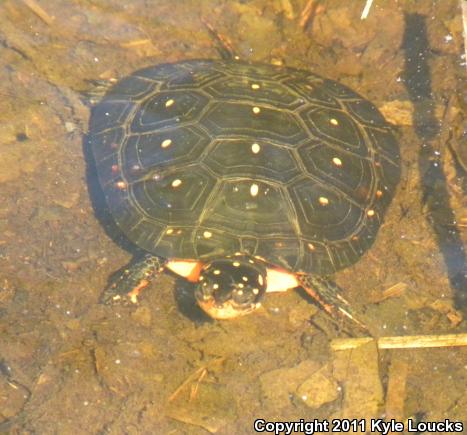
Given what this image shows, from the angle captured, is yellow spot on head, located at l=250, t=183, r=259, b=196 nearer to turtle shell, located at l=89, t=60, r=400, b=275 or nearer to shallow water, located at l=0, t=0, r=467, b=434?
turtle shell, located at l=89, t=60, r=400, b=275

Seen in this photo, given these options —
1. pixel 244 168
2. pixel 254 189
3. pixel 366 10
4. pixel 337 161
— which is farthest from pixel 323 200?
pixel 366 10

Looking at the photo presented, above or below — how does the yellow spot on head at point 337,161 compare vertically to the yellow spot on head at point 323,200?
above

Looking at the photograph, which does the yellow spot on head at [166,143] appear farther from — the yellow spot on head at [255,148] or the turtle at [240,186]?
the yellow spot on head at [255,148]

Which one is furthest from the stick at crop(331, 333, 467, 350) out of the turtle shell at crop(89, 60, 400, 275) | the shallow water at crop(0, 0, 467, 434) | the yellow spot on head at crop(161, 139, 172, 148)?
the yellow spot on head at crop(161, 139, 172, 148)

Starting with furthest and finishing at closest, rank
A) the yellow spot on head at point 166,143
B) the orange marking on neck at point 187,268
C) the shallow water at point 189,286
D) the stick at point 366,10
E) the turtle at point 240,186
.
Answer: the stick at point 366,10 → the yellow spot on head at point 166,143 → the orange marking on neck at point 187,268 → the turtle at point 240,186 → the shallow water at point 189,286

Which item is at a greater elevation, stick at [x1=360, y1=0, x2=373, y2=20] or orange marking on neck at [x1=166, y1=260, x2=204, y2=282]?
stick at [x1=360, y1=0, x2=373, y2=20]

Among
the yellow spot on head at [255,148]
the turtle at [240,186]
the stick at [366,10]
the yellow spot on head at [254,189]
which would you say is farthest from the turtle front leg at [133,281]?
the stick at [366,10]

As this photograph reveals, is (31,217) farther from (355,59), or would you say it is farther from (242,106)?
(355,59)
